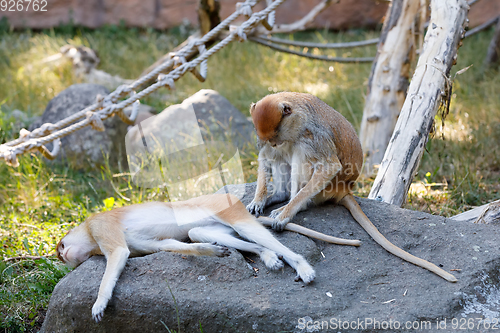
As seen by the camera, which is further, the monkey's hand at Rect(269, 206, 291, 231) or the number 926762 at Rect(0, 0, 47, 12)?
the number 926762 at Rect(0, 0, 47, 12)

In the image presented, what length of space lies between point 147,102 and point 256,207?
5112mm

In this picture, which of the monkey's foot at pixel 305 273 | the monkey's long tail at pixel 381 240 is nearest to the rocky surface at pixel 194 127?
the monkey's long tail at pixel 381 240

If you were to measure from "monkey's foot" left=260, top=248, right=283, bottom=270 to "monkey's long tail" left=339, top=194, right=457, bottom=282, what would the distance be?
715mm

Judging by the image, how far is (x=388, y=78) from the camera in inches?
201

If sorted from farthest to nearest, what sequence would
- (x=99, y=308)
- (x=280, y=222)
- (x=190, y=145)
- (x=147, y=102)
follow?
(x=147, y=102), (x=190, y=145), (x=280, y=222), (x=99, y=308)

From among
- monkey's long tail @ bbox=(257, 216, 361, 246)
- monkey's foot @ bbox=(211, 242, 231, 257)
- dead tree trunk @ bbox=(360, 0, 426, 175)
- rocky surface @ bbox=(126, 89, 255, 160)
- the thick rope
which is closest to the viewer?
monkey's foot @ bbox=(211, 242, 231, 257)

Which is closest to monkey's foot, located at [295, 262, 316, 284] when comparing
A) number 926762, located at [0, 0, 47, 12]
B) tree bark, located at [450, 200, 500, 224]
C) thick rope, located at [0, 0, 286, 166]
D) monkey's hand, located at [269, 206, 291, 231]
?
monkey's hand, located at [269, 206, 291, 231]

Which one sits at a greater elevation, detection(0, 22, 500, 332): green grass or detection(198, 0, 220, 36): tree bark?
detection(198, 0, 220, 36): tree bark

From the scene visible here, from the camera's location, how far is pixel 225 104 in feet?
20.6

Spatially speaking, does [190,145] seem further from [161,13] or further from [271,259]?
[161,13]

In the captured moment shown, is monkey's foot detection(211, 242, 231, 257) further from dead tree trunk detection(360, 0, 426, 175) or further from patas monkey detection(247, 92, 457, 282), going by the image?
dead tree trunk detection(360, 0, 426, 175)

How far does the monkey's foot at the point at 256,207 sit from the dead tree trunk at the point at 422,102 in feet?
3.52

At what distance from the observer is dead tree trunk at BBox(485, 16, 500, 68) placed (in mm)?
7133

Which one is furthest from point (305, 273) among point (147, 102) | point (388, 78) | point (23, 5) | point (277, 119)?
point (23, 5)
